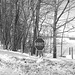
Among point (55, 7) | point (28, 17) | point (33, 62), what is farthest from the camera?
point (28, 17)

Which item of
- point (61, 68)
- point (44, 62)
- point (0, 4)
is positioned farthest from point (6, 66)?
point (0, 4)

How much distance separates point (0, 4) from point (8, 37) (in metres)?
4.81

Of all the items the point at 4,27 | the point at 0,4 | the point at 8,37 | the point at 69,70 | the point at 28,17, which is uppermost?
the point at 0,4

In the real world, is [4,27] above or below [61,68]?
above

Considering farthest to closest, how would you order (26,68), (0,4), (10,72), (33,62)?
(0,4), (33,62), (26,68), (10,72)

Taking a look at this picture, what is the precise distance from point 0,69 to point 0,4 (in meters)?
15.6

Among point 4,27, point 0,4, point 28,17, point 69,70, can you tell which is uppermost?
point 0,4

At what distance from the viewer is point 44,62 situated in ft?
24.5

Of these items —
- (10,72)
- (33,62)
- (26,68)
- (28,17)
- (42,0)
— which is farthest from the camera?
(28,17)

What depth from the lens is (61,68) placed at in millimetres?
6738

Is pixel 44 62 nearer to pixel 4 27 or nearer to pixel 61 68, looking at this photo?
pixel 61 68

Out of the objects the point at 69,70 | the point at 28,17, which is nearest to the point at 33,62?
the point at 69,70

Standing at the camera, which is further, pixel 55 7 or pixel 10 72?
pixel 55 7

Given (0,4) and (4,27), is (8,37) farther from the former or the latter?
(0,4)
